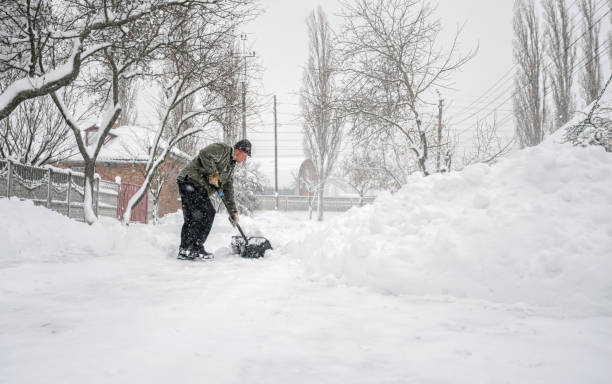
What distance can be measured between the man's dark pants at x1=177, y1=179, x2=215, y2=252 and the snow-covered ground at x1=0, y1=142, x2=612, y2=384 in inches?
18.5

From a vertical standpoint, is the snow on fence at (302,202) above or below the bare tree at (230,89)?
below

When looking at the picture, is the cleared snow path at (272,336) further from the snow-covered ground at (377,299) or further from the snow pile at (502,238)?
the snow pile at (502,238)

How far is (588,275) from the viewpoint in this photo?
2.37 metres

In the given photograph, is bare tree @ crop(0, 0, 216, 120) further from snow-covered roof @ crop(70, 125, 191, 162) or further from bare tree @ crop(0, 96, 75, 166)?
snow-covered roof @ crop(70, 125, 191, 162)

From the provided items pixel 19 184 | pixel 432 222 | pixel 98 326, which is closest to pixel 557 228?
pixel 432 222

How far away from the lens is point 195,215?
477 centimetres

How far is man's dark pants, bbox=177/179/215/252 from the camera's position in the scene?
4.75 meters

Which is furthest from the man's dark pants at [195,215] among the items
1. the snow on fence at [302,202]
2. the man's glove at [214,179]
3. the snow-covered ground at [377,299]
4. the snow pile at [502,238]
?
the snow on fence at [302,202]

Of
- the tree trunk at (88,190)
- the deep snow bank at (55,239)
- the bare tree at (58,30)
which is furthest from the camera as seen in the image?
the tree trunk at (88,190)

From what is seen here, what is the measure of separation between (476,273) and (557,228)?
732 mm

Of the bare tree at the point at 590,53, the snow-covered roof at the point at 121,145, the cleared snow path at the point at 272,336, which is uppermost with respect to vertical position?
the bare tree at the point at 590,53

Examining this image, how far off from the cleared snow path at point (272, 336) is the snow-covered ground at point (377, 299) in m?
0.01

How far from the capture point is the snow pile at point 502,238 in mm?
2465

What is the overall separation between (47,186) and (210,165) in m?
6.23
